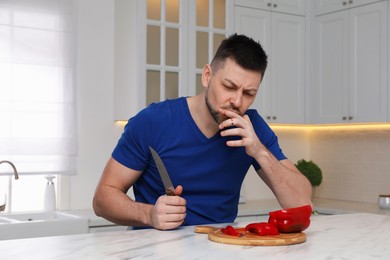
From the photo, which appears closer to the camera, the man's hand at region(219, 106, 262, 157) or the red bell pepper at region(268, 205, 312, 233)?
the red bell pepper at region(268, 205, 312, 233)

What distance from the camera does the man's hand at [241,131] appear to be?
84.2 inches

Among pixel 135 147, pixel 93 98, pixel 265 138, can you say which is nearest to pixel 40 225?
pixel 93 98

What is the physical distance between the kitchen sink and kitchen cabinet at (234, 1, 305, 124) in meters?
1.75

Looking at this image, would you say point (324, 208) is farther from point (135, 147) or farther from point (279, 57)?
point (135, 147)

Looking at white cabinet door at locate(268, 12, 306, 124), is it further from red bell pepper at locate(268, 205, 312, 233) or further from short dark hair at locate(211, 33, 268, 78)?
red bell pepper at locate(268, 205, 312, 233)

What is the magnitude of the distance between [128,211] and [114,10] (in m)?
2.63

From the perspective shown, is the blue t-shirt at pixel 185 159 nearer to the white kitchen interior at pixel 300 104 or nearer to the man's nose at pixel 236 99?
the man's nose at pixel 236 99

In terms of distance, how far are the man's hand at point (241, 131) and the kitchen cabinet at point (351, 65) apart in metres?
2.63

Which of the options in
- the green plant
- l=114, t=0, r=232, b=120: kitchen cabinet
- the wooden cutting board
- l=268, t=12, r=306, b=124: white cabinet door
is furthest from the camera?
the green plant

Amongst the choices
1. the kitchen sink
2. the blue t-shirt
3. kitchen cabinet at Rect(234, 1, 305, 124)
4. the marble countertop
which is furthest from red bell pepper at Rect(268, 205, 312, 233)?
kitchen cabinet at Rect(234, 1, 305, 124)

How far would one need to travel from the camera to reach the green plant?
5.34 m

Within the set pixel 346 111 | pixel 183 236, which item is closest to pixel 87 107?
pixel 346 111

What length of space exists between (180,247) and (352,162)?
3.76 metres

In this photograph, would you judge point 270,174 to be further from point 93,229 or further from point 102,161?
point 102,161
